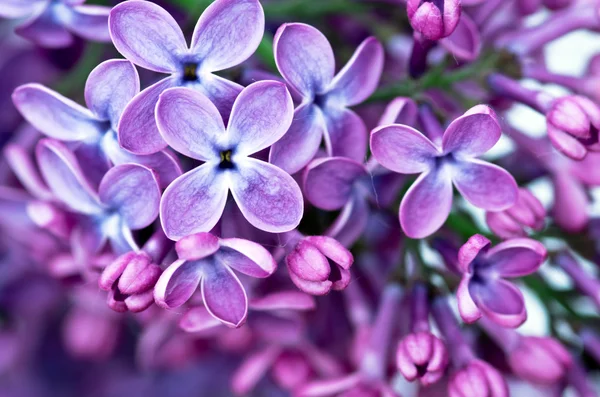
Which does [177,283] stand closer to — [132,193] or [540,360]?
[132,193]

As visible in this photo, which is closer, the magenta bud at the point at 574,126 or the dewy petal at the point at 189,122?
the dewy petal at the point at 189,122

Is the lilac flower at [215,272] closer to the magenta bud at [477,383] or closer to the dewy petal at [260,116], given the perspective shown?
the dewy petal at [260,116]

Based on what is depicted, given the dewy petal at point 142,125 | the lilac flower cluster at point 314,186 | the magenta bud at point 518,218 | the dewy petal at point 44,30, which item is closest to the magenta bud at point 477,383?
the lilac flower cluster at point 314,186

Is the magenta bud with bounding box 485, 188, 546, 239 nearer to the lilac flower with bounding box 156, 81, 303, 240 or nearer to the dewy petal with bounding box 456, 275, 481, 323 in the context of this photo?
the dewy petal with bounding box 456, 275, 481, 323

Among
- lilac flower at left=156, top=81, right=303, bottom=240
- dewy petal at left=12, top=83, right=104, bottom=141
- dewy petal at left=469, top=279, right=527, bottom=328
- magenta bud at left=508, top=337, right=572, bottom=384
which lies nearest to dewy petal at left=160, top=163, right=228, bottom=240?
lilac flower at left=156, top=81, right=303, bottom=240

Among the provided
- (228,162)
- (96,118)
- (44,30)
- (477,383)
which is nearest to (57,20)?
(44,30)
